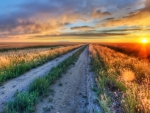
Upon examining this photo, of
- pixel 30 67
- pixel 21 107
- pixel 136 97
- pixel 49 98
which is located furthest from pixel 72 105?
pixel 30 67

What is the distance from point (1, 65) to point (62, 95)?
877 centimetres

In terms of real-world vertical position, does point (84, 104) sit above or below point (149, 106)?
below

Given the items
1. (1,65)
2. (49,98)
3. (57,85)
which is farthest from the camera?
(1,65)

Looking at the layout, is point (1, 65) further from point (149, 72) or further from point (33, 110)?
point (149, 72)

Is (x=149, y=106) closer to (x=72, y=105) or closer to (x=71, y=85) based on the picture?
(x=72, y=105)

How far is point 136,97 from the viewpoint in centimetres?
678

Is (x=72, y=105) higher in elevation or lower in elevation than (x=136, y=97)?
lower

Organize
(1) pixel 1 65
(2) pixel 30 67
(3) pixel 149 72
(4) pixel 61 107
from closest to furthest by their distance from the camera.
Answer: (4) pixel 61 107
(3) pixel 149 72
(1) pixel 1 65
(2) pixel 30 67

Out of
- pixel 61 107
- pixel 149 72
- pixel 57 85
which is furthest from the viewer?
pixel 149 72

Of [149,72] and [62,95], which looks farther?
[149,72]

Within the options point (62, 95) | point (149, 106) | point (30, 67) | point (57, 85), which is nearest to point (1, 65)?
point (30, 67)

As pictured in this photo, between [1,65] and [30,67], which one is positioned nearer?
[1,65]

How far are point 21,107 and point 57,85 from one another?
3.80m

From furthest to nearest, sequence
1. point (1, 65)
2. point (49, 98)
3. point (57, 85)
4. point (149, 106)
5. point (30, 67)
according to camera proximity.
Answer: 1. point (30, 67)
2. point (1, 65)
3. point (57, 85)
4. point (49, 98)
5. point (149, 106)
